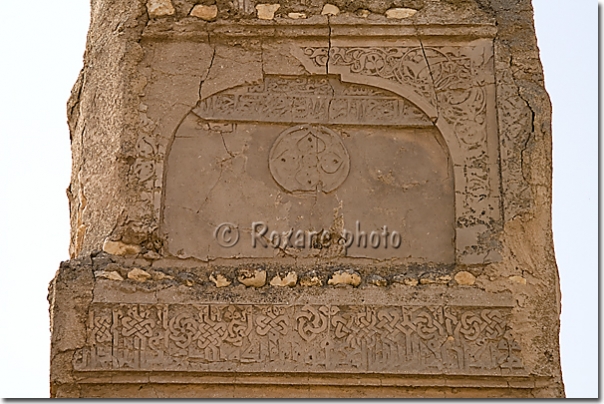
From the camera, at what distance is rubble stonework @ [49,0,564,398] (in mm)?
5938

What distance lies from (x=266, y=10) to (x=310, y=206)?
1.11 metres

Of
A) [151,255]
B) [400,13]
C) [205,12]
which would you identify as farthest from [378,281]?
[205,12]

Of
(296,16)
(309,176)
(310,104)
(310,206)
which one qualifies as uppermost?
(296,16)

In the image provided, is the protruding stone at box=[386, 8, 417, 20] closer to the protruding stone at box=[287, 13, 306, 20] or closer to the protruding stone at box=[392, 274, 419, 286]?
the protruding stone at box=[287, 13, 306, 20]

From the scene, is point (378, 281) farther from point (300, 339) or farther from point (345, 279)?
point (300, 339)

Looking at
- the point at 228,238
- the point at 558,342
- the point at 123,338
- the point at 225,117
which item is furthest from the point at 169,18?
the point at 558,342

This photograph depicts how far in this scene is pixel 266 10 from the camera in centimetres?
653

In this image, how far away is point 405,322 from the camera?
5.99 metres

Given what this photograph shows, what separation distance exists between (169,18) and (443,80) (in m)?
1.50

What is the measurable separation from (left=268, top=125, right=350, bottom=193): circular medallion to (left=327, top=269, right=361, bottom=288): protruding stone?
18.3 inches

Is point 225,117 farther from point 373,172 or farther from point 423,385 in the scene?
point 423,385

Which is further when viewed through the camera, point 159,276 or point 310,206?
point 310,206

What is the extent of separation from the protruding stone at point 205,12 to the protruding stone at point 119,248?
1302 mm

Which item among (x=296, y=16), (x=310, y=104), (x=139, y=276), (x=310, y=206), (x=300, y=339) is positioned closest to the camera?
(x=300, y=339)
